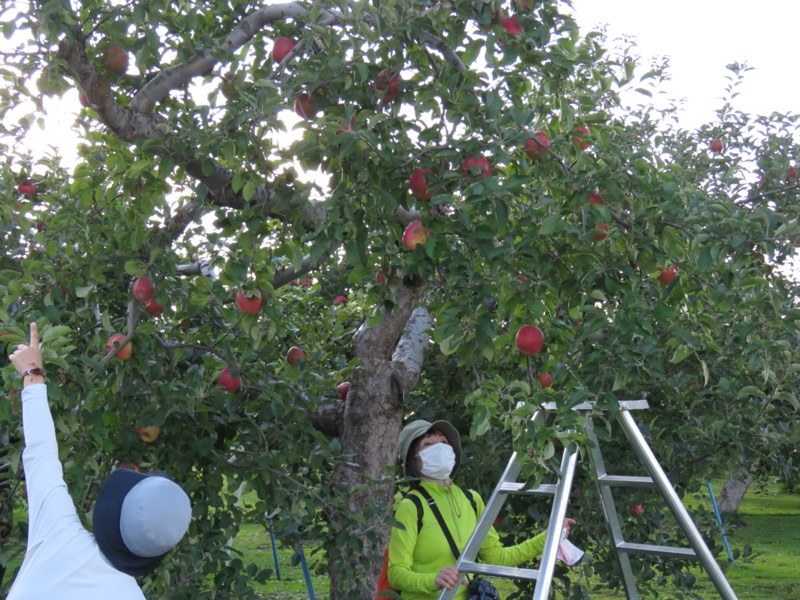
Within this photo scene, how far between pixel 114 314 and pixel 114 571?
237 centimetres

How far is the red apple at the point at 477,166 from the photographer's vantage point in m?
2.75

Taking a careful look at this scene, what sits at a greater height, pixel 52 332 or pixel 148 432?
pixel 52 332

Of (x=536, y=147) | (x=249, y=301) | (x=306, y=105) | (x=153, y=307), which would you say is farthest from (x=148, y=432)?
(x=536, y=147)

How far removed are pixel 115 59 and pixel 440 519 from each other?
1952 mm

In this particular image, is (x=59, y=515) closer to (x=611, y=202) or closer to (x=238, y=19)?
(x=611, y=202)

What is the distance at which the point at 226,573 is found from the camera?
11.8 feet

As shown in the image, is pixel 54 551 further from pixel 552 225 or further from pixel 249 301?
pixel 552 225

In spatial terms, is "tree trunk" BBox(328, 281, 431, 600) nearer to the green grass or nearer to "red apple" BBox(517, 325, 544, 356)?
"red apple" BBox(517, 325, 544, 356)

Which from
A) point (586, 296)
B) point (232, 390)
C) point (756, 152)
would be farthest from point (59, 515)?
point (756, 152)

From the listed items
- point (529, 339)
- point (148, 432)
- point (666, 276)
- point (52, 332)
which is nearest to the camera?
point (52, 332)

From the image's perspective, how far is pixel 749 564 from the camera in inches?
365

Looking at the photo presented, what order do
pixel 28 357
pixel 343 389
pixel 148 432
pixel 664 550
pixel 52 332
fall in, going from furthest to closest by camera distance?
pixel 343 389 < pixel 664 550 < pixel 148 432 < pixel 52 332 < pixel 28 357

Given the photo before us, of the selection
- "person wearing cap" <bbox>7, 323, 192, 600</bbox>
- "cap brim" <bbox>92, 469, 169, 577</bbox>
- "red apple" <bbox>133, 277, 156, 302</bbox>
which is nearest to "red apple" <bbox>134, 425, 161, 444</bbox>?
"red apple" <bbox>133, 277, 156, 302</bbox>

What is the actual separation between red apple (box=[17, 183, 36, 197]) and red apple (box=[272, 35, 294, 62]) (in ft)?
5.72
